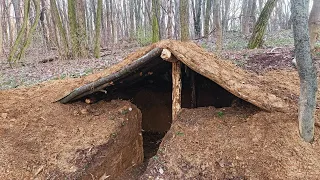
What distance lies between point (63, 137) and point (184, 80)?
2.94 meters

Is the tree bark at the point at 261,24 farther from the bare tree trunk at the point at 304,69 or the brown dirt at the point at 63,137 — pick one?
the bare tree trunk at the point at 304,69

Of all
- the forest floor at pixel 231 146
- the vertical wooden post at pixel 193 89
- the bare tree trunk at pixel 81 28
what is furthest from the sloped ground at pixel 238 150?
the bare tree trunk at pixel 81 28

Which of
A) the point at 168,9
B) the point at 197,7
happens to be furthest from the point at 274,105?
the point at 197,7

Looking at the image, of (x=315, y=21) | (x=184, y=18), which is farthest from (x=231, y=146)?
(x=184, y=18)

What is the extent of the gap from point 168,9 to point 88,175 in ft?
22.3

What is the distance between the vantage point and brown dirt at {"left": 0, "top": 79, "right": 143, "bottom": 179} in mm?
3510

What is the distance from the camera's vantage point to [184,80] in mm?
6004

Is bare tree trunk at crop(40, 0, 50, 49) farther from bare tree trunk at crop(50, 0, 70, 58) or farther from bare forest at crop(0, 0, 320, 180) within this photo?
bare forest at crop(0, 0, 320, 180)

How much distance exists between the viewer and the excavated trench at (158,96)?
211 inches

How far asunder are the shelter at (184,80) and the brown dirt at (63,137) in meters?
0.36

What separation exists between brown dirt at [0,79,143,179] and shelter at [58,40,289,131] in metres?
0.36

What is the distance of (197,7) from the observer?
15672mm

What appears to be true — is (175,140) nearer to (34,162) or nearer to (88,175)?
(88,175)

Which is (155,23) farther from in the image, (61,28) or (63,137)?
(63,137)
